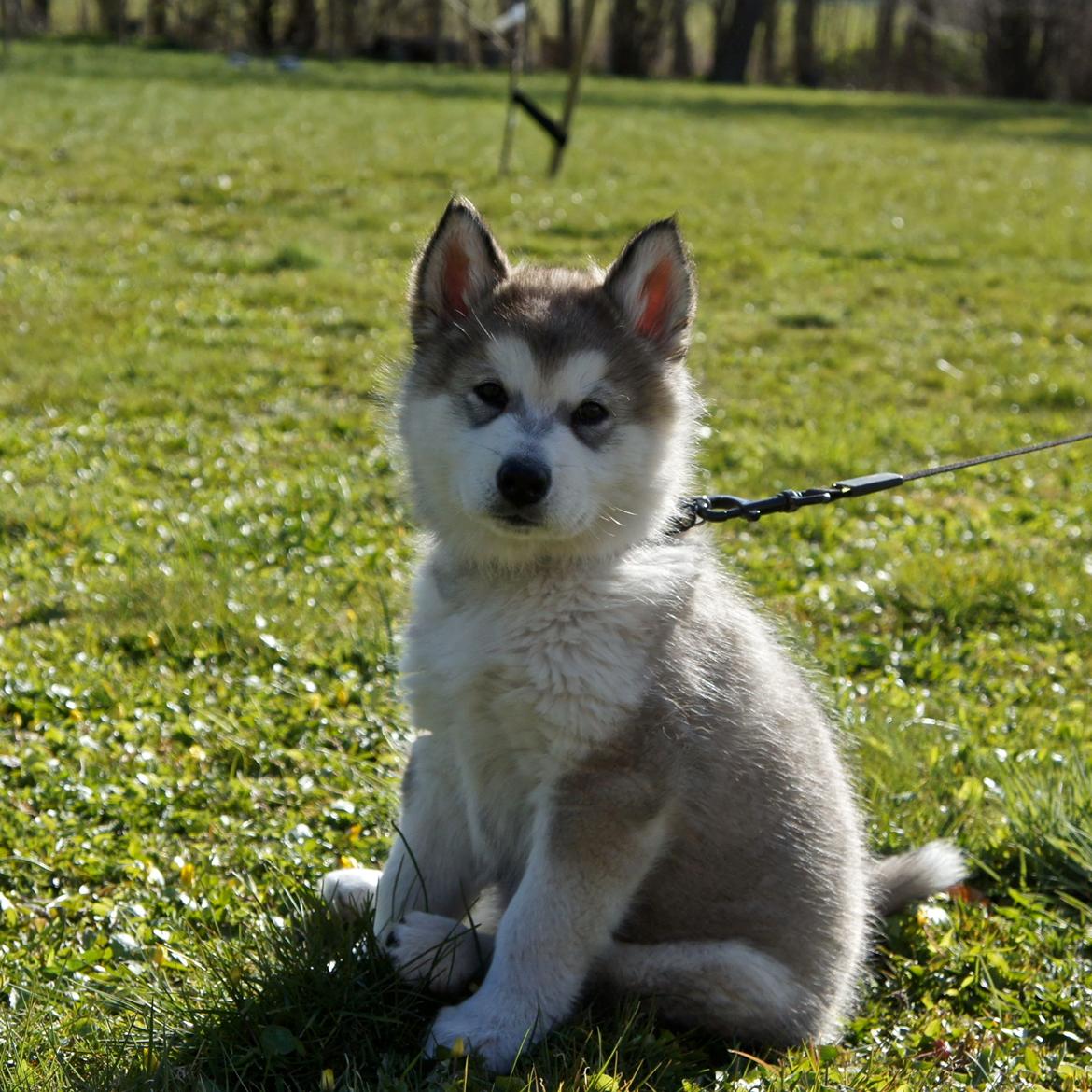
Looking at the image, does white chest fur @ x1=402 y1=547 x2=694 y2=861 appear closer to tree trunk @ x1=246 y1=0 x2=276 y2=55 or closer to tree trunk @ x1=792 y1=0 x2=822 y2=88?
tree trunk @ x1=246 y1=0 x2=276 y2=55

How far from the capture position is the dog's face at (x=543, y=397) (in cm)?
278

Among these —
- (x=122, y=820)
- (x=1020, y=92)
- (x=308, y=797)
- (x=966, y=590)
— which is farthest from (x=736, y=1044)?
(x=1020, y=92)

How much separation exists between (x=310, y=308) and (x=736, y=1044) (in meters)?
7.21

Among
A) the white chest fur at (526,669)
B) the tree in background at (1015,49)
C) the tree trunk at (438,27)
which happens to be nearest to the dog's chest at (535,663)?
the white chest fur at (526,669)

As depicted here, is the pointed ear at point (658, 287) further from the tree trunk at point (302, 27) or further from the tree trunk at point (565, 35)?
the tree trunk at point (565, 35)

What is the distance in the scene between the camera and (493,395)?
2.89 m

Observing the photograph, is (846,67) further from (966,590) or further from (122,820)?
(122,820)

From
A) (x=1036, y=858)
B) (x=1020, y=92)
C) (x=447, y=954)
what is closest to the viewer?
(x=447, y=954)

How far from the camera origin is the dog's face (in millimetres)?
2777

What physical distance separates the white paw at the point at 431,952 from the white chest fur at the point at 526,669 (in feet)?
0.66

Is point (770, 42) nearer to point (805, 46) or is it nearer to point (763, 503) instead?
point (805, 46)

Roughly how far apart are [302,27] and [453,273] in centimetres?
3028

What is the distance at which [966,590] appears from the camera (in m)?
5.36

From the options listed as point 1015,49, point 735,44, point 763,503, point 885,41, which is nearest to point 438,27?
point 735,44
